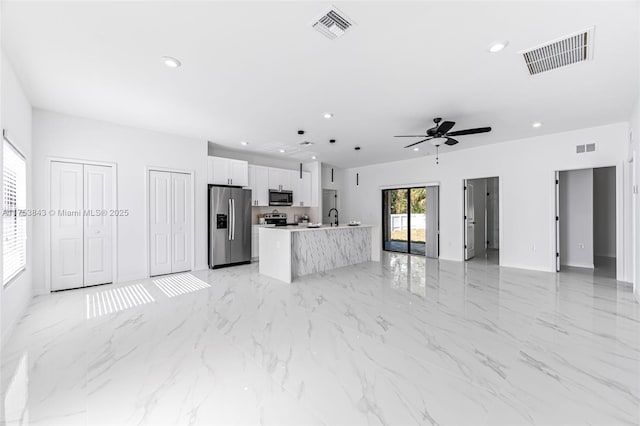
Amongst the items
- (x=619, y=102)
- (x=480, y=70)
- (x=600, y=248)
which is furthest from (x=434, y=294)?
(x=600, y=248)

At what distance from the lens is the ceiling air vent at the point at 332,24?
213 centimetres

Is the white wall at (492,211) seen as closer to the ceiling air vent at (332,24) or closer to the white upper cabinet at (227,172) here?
the white upper cabinet at (227,172)

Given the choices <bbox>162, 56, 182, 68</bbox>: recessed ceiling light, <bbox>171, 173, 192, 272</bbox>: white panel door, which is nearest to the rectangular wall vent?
<bbox>162, 56, 182, 68</bbox>: recessed ceiling light

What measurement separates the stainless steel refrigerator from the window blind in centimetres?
274

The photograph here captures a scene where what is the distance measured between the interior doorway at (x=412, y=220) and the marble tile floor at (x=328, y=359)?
329cm

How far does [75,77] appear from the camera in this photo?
313 centimetres

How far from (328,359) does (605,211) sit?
903 cm

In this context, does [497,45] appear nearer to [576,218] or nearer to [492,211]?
[576,218]

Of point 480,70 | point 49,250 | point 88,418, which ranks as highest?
point 480,70

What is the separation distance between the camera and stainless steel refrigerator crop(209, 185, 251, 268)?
5871mm

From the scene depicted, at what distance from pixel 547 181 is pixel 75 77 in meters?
7.84

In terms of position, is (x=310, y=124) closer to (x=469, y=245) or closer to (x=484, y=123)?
(x=484, y=123)

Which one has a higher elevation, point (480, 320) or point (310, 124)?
point (310, 124)

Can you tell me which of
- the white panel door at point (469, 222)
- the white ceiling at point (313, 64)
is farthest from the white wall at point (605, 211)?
the white ceiling at point (313, 64)
